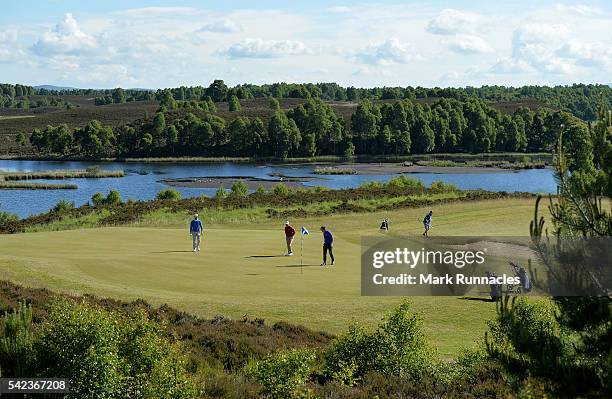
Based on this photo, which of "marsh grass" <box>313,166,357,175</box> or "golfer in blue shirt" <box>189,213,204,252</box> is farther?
"marsh grass" <box>313,166,357,175</box>

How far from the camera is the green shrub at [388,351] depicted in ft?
51.3

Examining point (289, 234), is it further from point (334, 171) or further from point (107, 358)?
point (334, 171)

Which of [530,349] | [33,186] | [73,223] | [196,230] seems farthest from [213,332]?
[33,186]

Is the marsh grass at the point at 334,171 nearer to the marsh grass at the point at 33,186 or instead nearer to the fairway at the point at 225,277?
the marsh grass at the point at 33,186

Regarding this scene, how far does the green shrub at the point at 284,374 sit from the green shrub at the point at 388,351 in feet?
7.98

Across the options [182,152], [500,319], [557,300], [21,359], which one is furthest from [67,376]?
[182,152]

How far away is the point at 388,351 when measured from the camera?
52.2 feet

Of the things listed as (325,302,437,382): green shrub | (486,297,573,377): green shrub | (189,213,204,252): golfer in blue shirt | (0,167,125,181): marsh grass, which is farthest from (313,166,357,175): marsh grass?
(486,297,573,377): green shrub

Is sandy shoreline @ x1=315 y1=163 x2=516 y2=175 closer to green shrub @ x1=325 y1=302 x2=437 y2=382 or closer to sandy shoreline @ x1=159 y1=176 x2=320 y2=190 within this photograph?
sandy shoreline @ x1=159 y1=176 x2=320 y2=190

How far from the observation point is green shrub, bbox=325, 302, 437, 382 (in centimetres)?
1563

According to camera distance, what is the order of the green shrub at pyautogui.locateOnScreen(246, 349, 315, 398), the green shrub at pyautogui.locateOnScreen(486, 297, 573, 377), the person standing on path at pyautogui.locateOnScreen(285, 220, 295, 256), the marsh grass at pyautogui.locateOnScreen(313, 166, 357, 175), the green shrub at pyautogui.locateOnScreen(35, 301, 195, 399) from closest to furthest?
the green shrub at pyautogui.locateOnScreen(486, 297, 573, 377), the green shrub at pyautogui.locateOnScreen(35, 301, 195, 399), the green shrub at pyautogui.locateOnScreen(246, 349, 315, 398), the person standing on path at pyautogui.locateOnScreen(285, 220, 295, 256), the marsh grass at pyautogui.locateOnScreen(313, 166, 357, 175)

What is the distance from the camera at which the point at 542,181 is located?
13025cm

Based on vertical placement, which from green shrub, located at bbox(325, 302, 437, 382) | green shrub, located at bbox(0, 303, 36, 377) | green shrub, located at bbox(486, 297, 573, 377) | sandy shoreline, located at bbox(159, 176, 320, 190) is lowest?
sandy shoreline, located at bbox(159, 176, 320, 190)

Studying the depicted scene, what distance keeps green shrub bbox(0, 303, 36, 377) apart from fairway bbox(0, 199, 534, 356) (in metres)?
8.48
